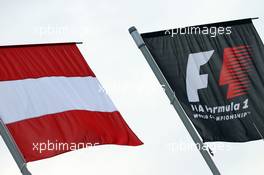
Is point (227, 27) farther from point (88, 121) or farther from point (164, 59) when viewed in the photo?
point (88, 121)

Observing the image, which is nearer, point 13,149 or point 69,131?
point 13,149

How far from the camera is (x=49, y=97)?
63.0 ft

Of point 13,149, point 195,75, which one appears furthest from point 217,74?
point 13,149

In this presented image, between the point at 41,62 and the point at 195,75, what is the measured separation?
4.17 metres

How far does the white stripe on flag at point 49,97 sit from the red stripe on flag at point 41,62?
0.56 feet

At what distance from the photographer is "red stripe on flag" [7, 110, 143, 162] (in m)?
17.9

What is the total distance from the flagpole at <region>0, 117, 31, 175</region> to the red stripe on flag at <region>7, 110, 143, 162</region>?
0.34m

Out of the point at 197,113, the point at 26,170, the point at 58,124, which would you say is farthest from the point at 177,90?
the point at 26,170

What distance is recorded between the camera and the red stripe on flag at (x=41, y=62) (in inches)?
746
